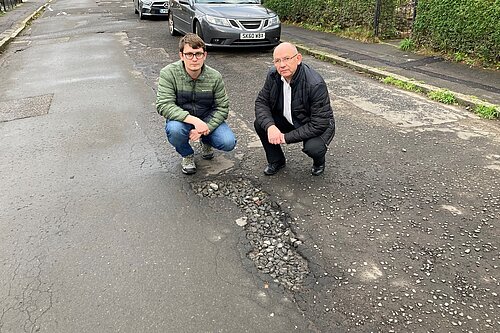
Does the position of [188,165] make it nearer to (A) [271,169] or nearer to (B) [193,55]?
(A) [271,169]

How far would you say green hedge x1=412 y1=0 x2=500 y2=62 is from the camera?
788 centimetres

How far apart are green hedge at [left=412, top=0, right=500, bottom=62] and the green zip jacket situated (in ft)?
19.4

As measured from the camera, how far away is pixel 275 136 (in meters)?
4.05

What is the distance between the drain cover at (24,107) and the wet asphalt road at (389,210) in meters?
1.75

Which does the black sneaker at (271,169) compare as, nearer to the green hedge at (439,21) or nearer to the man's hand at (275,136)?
the man's hand at (275,136)

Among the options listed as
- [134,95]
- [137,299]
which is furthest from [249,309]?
[134,95]

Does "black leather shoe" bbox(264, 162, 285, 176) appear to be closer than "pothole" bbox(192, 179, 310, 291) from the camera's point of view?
No

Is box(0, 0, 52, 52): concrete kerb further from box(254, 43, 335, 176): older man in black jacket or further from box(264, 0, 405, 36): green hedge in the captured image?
box(254, 43, 335, 176): older man in black jacket

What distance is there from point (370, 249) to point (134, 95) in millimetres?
5227

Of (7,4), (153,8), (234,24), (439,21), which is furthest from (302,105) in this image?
(7,4)

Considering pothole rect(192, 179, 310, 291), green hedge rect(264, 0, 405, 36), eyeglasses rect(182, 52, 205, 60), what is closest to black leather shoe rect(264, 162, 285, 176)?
pothole rect(192, 179, 310, 291)

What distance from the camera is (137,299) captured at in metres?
2.77

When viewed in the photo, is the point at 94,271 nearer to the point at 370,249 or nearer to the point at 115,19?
the point at 370,249

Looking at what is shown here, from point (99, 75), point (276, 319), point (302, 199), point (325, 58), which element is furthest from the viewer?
point (325, 58)
